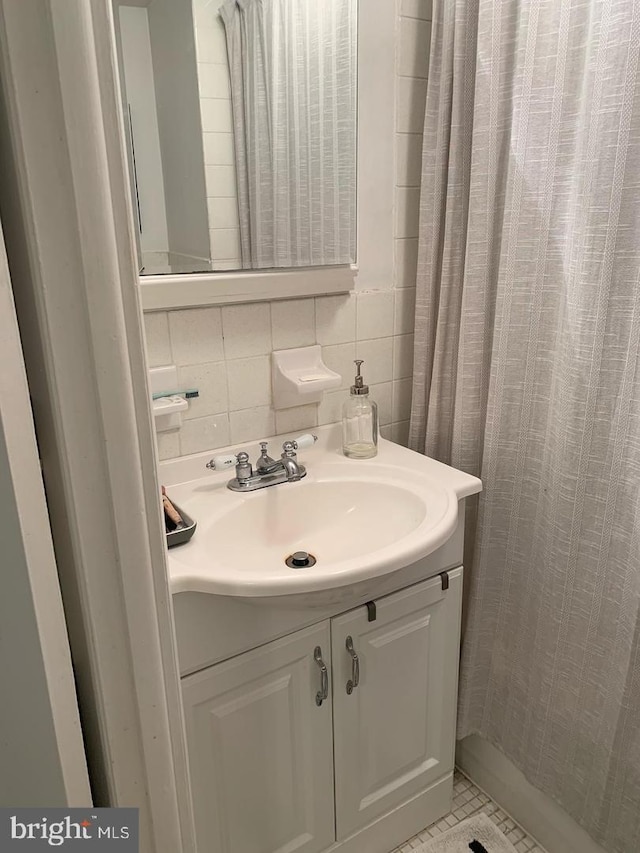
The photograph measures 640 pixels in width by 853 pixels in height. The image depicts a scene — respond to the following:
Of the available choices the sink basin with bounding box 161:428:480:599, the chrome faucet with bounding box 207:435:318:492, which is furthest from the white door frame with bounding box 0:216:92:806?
the chrome faucet with bounding box 207:435:318:492

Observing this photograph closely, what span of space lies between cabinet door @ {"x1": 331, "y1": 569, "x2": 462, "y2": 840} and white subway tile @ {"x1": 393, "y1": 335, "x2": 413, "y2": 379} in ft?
1.75

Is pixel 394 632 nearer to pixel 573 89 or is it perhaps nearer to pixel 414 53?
pixel 573 89

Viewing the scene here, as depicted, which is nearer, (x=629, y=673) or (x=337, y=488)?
(x=629, y=673)

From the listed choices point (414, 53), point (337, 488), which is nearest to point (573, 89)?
point (414, 53)

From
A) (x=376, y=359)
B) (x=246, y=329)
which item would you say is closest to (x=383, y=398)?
(x=376, y=359)

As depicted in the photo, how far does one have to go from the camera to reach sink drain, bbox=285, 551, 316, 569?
3.80ft

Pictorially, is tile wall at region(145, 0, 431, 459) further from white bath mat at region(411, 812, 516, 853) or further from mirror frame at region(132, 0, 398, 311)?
white bath mat at region(411, 812, 516, 853)

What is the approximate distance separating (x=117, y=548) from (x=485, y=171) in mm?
1087

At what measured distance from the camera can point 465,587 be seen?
149cm

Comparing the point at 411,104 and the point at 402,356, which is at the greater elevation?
the point at 411,104

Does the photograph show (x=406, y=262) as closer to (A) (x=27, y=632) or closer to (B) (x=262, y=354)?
(B) (x=262, y=354)

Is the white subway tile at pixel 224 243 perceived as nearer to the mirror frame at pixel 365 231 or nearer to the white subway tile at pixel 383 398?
the mirror frame at pixel 365 231

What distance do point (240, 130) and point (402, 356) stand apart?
649mm

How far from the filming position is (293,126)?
1.28 m
